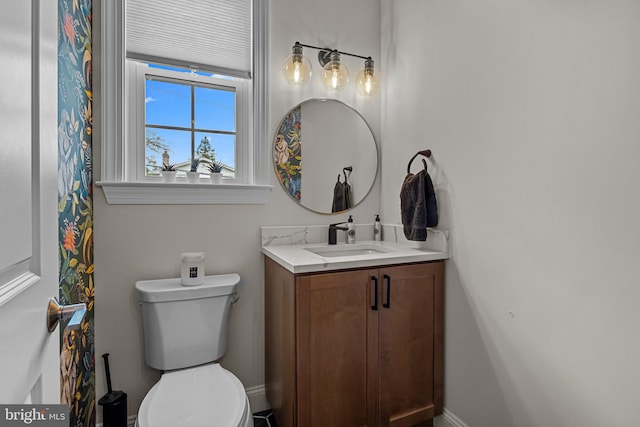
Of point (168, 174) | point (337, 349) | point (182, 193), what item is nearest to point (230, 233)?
point (182, 193)

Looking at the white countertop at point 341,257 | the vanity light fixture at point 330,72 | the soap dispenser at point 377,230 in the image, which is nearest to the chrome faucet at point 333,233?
the white countertop at point 341,257

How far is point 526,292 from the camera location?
49.3 inches

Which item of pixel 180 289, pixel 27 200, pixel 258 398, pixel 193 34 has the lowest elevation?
pixel 258 398

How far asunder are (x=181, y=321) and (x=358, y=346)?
825mm

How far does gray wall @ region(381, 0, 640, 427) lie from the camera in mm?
982

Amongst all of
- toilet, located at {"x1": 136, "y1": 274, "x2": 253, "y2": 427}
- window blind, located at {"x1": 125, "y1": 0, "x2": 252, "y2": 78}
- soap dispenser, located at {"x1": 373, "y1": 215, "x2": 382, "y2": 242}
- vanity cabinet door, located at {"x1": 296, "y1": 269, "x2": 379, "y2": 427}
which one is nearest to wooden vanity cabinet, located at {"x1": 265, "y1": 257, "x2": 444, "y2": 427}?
vanity cabinet door, located at {"x1": 296, "y1": 269, "x2": 379, "y2": 427}

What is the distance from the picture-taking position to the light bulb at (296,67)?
1779mm

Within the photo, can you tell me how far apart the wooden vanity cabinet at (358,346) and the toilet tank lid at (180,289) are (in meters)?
0.24

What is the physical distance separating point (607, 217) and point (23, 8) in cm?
150

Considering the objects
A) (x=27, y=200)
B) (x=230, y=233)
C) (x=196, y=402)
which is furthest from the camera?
(x=230, y=233)

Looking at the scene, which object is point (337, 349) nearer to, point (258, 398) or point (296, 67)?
point (258, 398)

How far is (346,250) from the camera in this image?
190 centimetres

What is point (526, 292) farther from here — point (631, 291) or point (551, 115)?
point (551, 115)

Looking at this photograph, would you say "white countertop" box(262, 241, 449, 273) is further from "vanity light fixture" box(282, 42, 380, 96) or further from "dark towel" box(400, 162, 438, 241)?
"vanity light fixture" box(282, 42, 380, 96)
